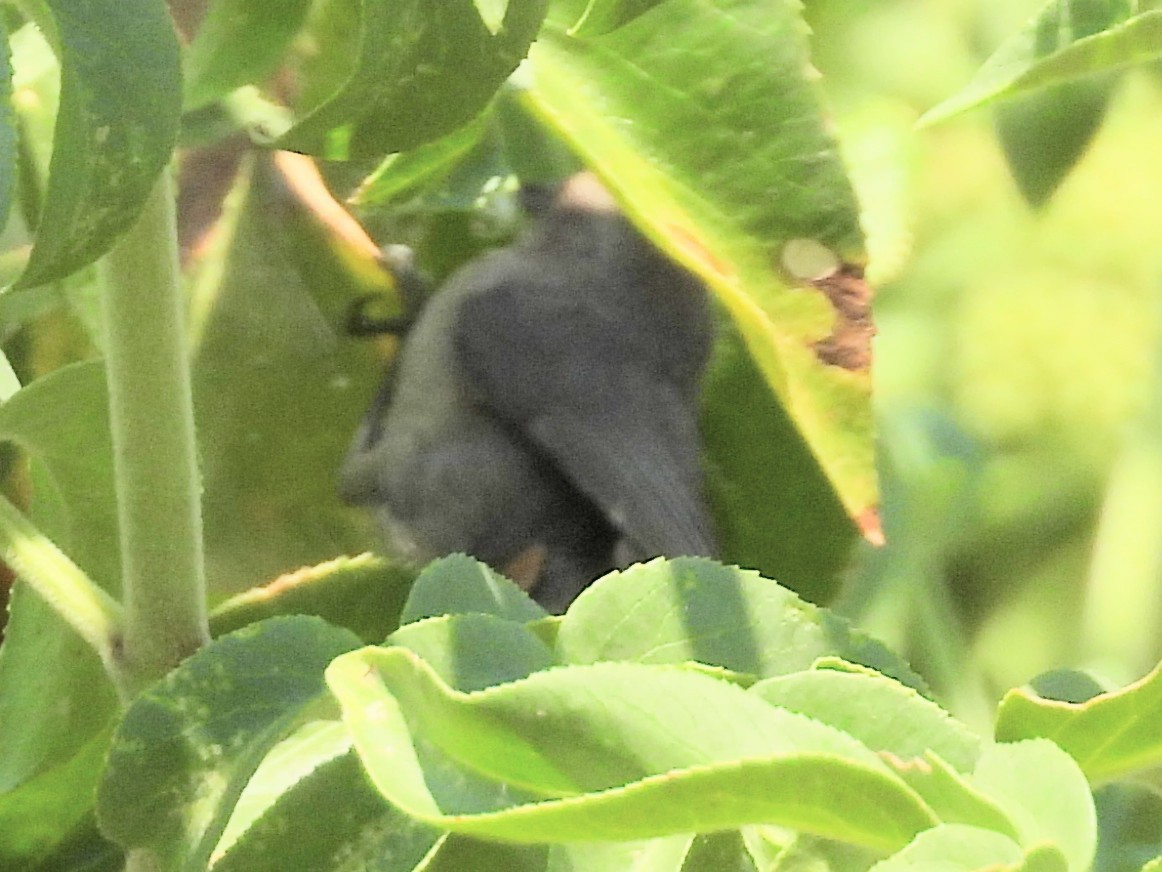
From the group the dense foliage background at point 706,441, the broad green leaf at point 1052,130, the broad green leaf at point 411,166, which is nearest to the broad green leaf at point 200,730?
the dense foliage background at point 706,441

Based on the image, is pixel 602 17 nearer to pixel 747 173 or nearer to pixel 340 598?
pixel 747 173

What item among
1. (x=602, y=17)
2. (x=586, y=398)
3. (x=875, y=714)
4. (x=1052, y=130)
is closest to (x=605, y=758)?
(x=875, y=714)

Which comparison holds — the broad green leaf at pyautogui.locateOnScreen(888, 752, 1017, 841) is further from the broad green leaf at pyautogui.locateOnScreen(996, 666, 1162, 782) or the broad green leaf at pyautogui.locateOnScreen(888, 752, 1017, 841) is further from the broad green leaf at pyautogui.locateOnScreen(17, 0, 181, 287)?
the broad green leaf at pyautogui.locateOnScreen(17, 0, 181, 287)

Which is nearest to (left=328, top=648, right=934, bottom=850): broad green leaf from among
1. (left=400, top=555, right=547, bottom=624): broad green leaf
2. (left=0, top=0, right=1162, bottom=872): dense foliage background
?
(left=0, top=0, right=1162, bottom=872): dense foliage background

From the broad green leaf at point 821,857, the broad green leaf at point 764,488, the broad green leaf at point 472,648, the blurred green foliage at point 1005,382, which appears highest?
the broad green leaf at point 472,648

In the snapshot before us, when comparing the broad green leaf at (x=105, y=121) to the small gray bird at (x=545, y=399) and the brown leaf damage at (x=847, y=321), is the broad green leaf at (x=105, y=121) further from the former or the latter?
the small gray bird at (x=545, y=399)

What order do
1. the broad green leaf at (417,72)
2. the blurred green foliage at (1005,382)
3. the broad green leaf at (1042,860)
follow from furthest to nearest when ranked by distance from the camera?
the blurred green foliage at (1005,382), the broad green leaf at (417,72), the broad green leaf at (1042,860)

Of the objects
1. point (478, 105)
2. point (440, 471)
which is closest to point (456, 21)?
point (478, 105)
